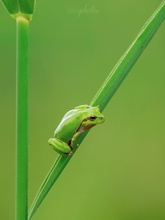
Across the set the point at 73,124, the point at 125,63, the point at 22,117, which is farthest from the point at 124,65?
the point at 73,124

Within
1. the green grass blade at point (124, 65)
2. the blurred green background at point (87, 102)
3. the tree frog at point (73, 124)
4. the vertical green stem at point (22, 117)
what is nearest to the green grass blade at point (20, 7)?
the vertical green stem at point (22, 117)

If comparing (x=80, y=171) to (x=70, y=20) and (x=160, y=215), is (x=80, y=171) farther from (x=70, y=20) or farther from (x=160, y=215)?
(x=70, y=20)

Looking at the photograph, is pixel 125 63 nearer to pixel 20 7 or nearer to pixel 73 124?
pixel 20 7

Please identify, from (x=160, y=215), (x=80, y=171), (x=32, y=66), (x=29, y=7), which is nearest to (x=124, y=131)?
(x=80, y=171)

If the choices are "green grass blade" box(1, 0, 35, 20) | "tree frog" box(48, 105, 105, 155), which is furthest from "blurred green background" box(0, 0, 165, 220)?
"green grass blade" box(1, 0, 35, 20)

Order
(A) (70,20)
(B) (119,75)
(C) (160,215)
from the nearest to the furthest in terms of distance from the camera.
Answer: (B) (119,75), (C) (160,215), (A) (70,20)

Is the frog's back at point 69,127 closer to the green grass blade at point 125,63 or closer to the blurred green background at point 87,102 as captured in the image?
the green grass blade at point 125,63

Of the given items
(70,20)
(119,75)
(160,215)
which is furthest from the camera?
(70,20)
